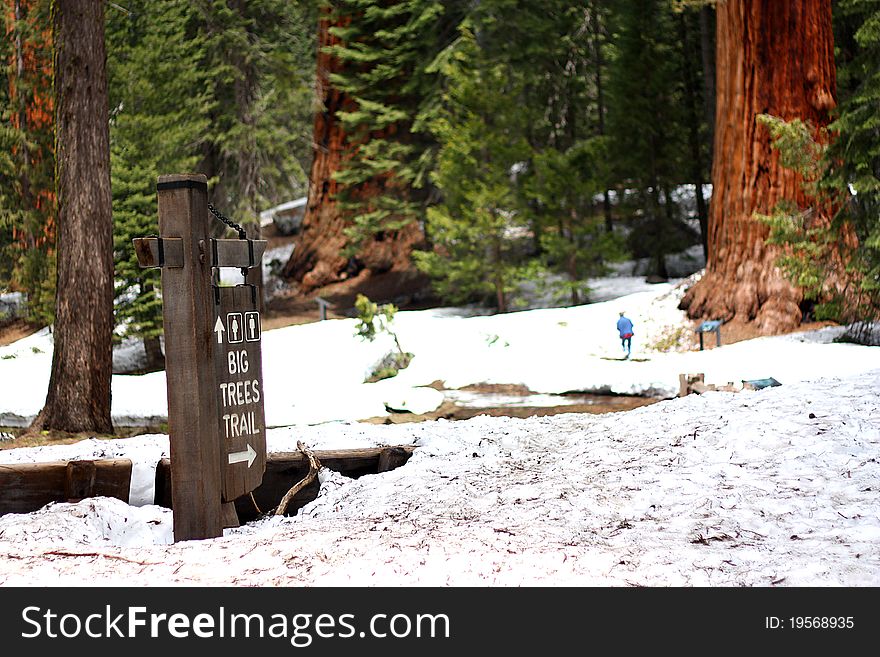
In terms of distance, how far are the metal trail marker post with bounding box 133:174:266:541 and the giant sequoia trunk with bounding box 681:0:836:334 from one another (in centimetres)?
1109

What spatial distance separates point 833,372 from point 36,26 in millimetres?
12341

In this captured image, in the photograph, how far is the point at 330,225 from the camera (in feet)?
86.9

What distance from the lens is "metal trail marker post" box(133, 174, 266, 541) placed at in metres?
5.52

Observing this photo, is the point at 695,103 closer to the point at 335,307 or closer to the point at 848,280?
the point at 335,307

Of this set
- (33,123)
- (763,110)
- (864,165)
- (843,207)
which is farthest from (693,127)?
(33,123)

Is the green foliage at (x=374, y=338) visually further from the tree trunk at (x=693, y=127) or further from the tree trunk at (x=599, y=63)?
the tree trunk at (x=599, y=63)

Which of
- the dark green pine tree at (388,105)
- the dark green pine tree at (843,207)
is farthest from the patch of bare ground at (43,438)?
the dark green pine tree at (388,105)

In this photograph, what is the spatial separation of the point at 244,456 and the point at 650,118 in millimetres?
21640

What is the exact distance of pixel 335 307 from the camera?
24.6 m

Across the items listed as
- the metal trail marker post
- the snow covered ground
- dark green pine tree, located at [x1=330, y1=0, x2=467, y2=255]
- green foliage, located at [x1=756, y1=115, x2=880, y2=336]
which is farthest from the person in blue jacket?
dark green pine tree, located at [x1=330, y1=0, x2=467, y2=255]

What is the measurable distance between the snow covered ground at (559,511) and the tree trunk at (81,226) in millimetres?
1994

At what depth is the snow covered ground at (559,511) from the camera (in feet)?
14.0

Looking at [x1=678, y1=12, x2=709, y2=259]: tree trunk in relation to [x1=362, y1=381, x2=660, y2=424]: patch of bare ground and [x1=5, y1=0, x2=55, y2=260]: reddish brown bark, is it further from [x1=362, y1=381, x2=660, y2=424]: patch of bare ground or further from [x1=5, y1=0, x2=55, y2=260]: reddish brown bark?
[x1=5, y1=0, x2=55, y2=260]: reddish brown bark

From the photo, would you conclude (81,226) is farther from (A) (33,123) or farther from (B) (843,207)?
(A) (33,123)
